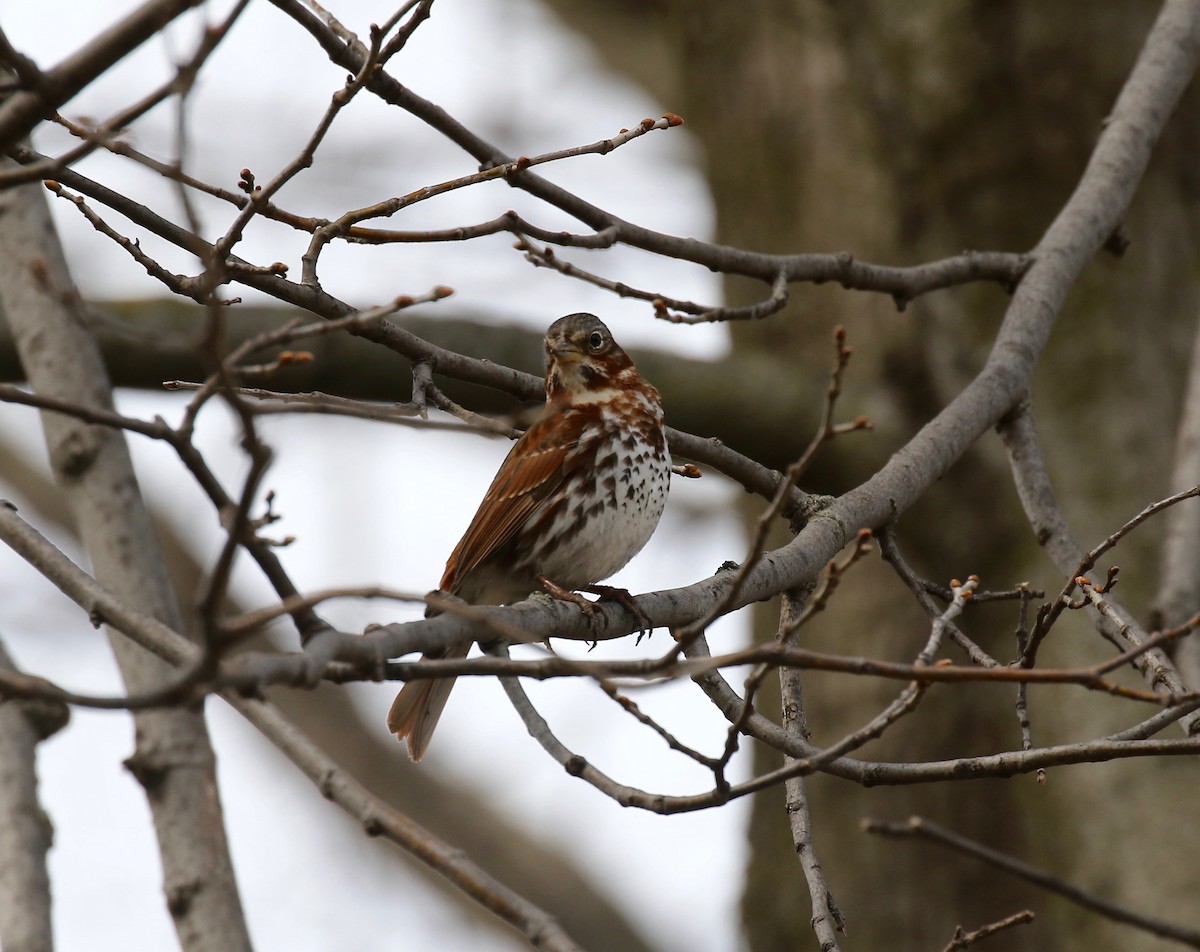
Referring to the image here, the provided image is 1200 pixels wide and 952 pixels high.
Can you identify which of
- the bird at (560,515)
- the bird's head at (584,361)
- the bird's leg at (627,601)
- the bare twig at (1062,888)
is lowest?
the bare twig at (1062,888)

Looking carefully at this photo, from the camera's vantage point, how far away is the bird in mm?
5145

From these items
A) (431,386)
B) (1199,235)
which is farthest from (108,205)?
(1199,235)

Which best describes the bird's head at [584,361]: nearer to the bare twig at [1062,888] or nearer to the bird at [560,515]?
the bird at [560,515]

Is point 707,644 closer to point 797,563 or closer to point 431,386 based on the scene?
point 797,563

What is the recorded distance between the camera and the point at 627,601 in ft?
13.2

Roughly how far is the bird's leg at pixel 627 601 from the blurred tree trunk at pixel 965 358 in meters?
2.92

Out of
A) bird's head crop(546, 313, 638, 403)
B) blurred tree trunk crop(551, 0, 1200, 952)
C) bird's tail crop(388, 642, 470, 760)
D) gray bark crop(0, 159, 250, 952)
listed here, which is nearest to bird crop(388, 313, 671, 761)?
bird's tail crop(388, 642, 470, 760)

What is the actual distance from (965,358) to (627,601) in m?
4.38

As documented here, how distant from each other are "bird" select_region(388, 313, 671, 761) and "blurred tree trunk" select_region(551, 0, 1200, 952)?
2.43m

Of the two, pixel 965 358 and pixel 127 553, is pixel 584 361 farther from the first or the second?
pixel 965 358

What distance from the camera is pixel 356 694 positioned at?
14617 mm

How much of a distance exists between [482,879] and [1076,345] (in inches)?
249

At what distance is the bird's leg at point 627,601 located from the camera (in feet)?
12.6

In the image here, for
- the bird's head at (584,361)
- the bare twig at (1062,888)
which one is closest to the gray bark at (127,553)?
the bare twig at (1062,888)
